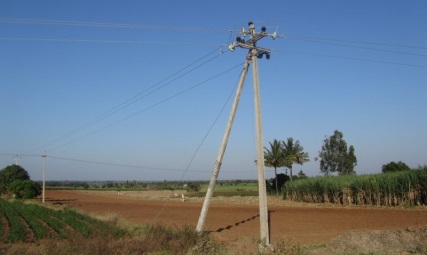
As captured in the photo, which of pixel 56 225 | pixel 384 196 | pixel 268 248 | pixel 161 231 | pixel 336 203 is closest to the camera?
pixel 268 248

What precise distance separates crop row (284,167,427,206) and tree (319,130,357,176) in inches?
1277

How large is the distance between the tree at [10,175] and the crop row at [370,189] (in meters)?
54.6

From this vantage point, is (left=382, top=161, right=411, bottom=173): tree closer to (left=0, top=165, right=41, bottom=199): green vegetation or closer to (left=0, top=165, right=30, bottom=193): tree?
(left=0, top=165, right=41, bottom=199): green vegetation

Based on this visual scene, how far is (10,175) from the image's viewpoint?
242ft

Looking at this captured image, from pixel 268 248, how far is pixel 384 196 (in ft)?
76.7

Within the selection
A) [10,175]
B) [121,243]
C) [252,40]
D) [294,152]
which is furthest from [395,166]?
[10,175]

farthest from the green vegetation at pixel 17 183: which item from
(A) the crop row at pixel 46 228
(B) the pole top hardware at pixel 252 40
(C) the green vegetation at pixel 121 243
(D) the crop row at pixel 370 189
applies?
(B) the pole top hardware at pixel 252 40

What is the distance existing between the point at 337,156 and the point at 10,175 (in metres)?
61.6

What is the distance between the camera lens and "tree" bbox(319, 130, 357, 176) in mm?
73312

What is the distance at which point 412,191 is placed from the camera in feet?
101

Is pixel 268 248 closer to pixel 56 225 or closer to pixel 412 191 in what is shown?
pixel 56 225

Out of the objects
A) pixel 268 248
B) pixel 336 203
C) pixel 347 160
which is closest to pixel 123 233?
pixel 268 248

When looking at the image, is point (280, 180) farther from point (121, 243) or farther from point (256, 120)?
point (121, 243)

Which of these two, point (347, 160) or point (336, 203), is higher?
point (347, 160)
